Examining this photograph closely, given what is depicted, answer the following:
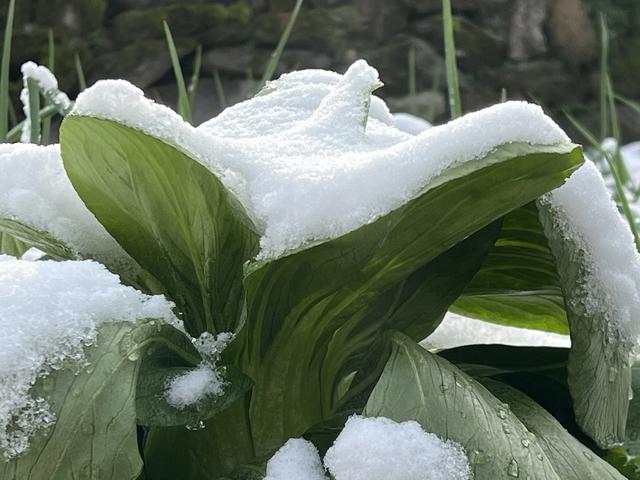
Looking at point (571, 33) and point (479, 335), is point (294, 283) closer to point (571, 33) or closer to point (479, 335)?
point (479, 335)

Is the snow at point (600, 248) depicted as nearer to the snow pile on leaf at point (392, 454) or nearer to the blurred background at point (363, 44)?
the snow pile on leaf at point (392, 454)

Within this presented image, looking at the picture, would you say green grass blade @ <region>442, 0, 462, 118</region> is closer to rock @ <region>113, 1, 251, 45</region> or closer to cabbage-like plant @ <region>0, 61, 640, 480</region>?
cabbage-like plant @ <region>0, 61, 640, 480</region>

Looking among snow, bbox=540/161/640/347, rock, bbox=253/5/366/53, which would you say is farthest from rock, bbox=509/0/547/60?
snow, bbox=540/161/640/347

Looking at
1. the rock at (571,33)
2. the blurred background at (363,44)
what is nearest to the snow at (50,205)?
the blurred background at (363,44)

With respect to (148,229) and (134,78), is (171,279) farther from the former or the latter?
(134,78)

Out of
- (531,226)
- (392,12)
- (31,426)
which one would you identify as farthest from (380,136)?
(392,12)

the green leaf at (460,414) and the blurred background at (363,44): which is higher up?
the green leaf at (460,414)
